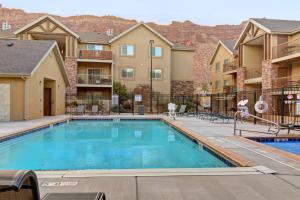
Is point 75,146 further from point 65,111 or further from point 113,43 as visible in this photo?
point 113,43

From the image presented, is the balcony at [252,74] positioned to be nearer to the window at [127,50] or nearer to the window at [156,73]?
the window at [156,73]

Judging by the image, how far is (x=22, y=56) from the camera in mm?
17781

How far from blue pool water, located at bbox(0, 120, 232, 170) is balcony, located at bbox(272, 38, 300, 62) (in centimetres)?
1168

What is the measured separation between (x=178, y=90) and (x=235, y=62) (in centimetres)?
653

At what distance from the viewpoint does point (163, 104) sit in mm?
29609

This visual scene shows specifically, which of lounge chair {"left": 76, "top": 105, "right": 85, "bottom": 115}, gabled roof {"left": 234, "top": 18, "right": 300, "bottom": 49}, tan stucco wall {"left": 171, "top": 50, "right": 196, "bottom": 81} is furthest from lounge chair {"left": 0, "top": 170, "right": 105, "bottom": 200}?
tan stucco wall {"left": 171, "top": 50, "right": 196, "bottom": 81}

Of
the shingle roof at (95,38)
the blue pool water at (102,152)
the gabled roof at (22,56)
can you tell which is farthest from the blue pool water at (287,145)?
the shingle roof at (95,38)

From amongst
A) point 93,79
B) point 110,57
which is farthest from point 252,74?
point 93,79

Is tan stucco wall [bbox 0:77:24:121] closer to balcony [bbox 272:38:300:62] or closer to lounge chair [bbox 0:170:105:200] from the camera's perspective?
lounge chair [bbox 0:170:105:200]

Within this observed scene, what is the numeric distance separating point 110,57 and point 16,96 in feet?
44.4

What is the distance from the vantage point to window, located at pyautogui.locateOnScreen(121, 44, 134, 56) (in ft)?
99.2

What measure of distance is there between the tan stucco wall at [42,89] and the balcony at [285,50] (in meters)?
14.5

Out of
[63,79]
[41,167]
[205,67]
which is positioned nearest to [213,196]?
[41,167]

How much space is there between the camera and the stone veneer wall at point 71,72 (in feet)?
91.8
